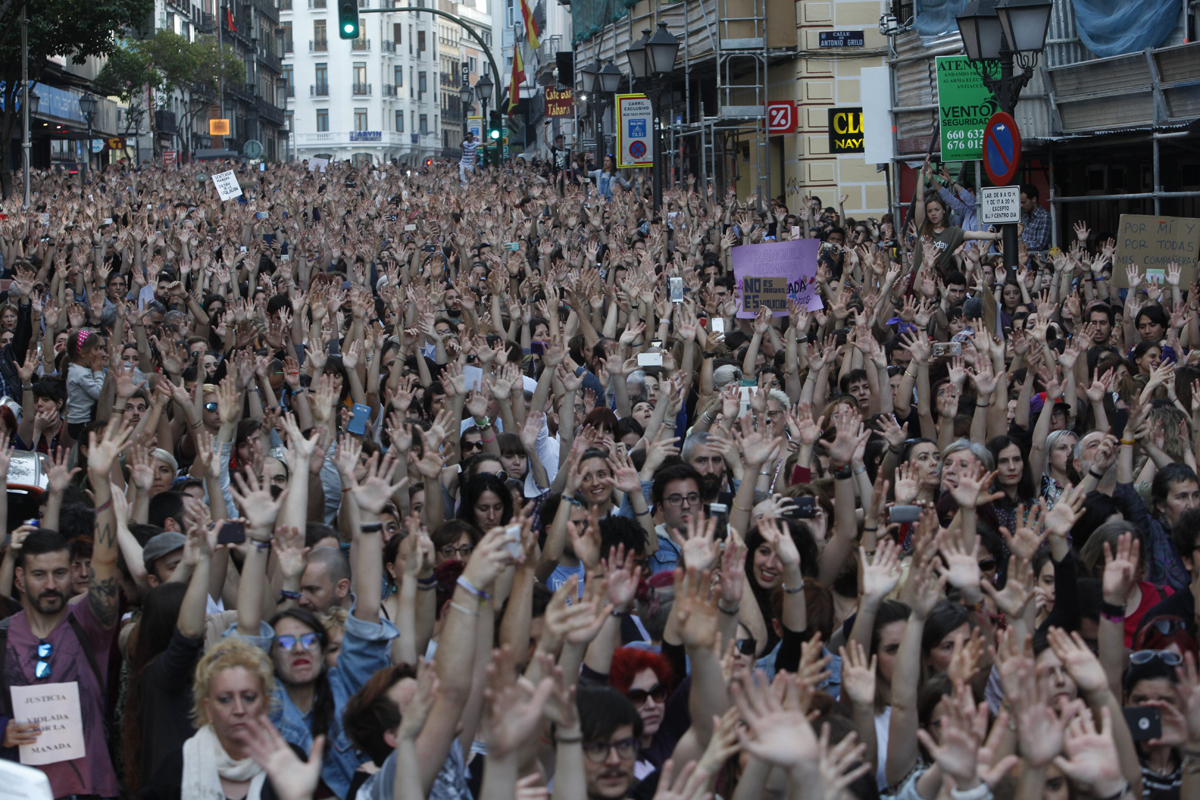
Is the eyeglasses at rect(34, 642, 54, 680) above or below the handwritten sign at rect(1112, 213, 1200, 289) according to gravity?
below

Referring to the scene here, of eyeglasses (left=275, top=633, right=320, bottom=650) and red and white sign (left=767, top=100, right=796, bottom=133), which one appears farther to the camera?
red and white sign (left=767, top=100, right=796, bottom=133)

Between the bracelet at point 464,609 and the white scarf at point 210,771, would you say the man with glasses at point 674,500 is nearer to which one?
the bracelet at point 464,609

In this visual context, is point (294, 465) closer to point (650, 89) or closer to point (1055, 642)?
point (1055, 642)

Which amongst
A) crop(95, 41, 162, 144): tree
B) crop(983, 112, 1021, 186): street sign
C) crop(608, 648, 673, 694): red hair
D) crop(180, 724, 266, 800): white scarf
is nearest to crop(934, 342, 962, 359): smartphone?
crop(983, 112, 1021, 186): street sign

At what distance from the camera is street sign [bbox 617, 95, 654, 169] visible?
18750 millimetres

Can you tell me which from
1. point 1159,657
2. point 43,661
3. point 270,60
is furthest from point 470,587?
point 270,60

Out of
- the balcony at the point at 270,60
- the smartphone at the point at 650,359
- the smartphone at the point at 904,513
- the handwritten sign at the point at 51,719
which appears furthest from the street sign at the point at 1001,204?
the balcony at the point at 270,60

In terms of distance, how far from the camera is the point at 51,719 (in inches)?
179

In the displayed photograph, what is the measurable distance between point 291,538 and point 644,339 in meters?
5.77

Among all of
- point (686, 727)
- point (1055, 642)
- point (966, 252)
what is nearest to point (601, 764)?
point (686, 727)

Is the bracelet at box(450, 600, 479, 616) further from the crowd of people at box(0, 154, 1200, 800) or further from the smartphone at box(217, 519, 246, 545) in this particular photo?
the smartphone at box(217, 519, 246, 545)

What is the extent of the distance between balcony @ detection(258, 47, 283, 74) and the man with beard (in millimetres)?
98545

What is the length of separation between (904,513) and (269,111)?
327 feet

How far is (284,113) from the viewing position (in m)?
108
